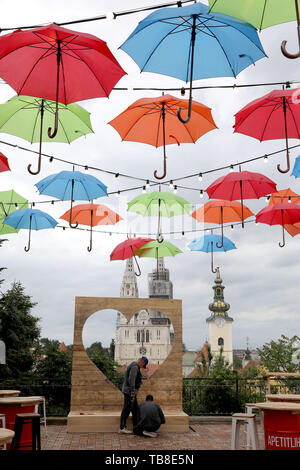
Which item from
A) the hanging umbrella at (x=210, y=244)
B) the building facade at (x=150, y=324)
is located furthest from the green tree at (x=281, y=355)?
the building facade at (x=150, y=324)

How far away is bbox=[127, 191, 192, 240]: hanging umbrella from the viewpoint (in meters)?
9.46

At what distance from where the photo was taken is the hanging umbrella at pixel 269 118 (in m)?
5.77

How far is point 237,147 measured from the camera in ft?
32.4

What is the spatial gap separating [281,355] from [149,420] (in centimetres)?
996

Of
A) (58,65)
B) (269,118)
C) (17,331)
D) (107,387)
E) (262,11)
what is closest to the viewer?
(262,11)

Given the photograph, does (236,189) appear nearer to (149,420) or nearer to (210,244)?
(210,244)

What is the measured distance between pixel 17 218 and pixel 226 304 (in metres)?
73.0

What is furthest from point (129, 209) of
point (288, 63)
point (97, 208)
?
point (288, 63)

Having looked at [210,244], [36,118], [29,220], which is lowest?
[210,244]

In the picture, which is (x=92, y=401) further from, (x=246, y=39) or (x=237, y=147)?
(x=246, y=39)

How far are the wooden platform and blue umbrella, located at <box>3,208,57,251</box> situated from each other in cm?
374

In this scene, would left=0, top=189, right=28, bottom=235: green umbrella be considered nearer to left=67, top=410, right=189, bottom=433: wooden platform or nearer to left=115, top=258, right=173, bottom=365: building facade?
left=67, top=410, right=189, bottom=433: wooden platform

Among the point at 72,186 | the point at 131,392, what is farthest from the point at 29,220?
the point at 131,392

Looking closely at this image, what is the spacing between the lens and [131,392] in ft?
27.7
